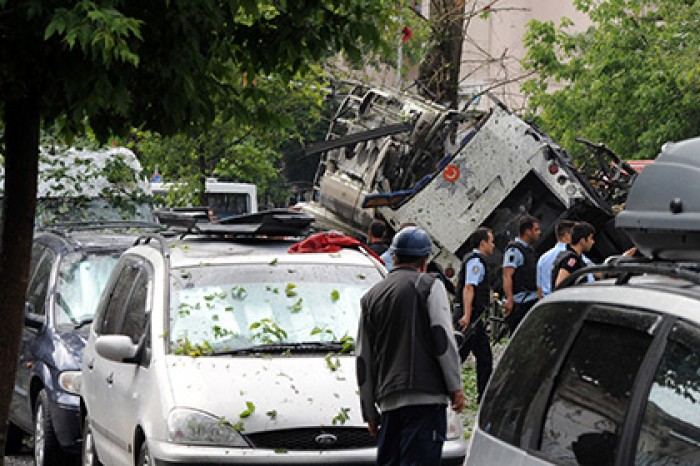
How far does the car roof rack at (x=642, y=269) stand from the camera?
3862 millimetres

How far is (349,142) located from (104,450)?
9.56 metres

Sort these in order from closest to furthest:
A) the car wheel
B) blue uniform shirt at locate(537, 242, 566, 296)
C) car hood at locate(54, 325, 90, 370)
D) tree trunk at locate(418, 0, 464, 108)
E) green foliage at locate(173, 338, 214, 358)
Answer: the car wheel < green foliage at locate(173, 338, 214, 358) < car hood at locate(54, 325, 90, 370) < blue uniform shirt at locate(537, 242, 566, 296) < tree trunk at locate(418, 0, 464, 108)

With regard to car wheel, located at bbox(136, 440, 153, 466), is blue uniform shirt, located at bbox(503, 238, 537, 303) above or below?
above

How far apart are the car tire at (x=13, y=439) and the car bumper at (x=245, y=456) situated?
5.09m

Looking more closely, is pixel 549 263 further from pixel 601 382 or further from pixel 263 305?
pixel 601 382

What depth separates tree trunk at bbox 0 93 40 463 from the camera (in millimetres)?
6781

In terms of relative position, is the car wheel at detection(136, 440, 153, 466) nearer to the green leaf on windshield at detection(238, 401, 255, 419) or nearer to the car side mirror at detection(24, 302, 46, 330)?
the green leaf on windshield at detection(238, 401, 255, 419)

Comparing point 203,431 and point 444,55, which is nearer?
point 203,431

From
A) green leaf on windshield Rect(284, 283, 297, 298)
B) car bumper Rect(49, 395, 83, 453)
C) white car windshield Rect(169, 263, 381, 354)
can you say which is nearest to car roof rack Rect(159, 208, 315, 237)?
white car windshield Rect(169, 263, 381, 354)

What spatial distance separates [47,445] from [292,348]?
9.92 feet

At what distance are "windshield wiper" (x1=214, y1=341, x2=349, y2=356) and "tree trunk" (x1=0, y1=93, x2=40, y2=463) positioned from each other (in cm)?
135

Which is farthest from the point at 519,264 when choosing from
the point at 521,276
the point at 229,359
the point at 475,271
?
the point at 229,359

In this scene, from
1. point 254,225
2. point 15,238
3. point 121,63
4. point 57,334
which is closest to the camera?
point 121,63

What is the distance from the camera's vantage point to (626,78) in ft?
88.8
